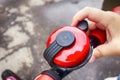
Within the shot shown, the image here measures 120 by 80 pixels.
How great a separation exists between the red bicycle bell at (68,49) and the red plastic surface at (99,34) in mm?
168

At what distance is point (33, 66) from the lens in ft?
5.24

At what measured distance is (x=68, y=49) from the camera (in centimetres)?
83

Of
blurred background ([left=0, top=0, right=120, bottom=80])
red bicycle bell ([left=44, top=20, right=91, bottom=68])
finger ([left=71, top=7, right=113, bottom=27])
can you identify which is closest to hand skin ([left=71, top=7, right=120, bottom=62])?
finger ([left=71, top=7, right=113, bottom=27])

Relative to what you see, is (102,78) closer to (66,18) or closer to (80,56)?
(66,18)

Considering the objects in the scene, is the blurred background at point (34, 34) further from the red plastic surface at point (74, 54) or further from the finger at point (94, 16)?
the red plastic surface at point (74, 54)

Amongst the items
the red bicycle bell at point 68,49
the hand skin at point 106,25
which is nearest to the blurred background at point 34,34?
the hand skin at point 106,25

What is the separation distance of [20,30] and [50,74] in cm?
97

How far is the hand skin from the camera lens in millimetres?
1029

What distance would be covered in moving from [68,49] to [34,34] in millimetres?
944

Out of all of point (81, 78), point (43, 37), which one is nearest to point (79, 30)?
point (81, 78)

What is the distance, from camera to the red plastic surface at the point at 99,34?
1.02m

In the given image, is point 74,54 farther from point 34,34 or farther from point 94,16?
point 34,34

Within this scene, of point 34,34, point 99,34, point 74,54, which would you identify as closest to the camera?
point 74,54

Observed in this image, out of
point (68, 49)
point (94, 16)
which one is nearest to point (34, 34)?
point (94, 16)
